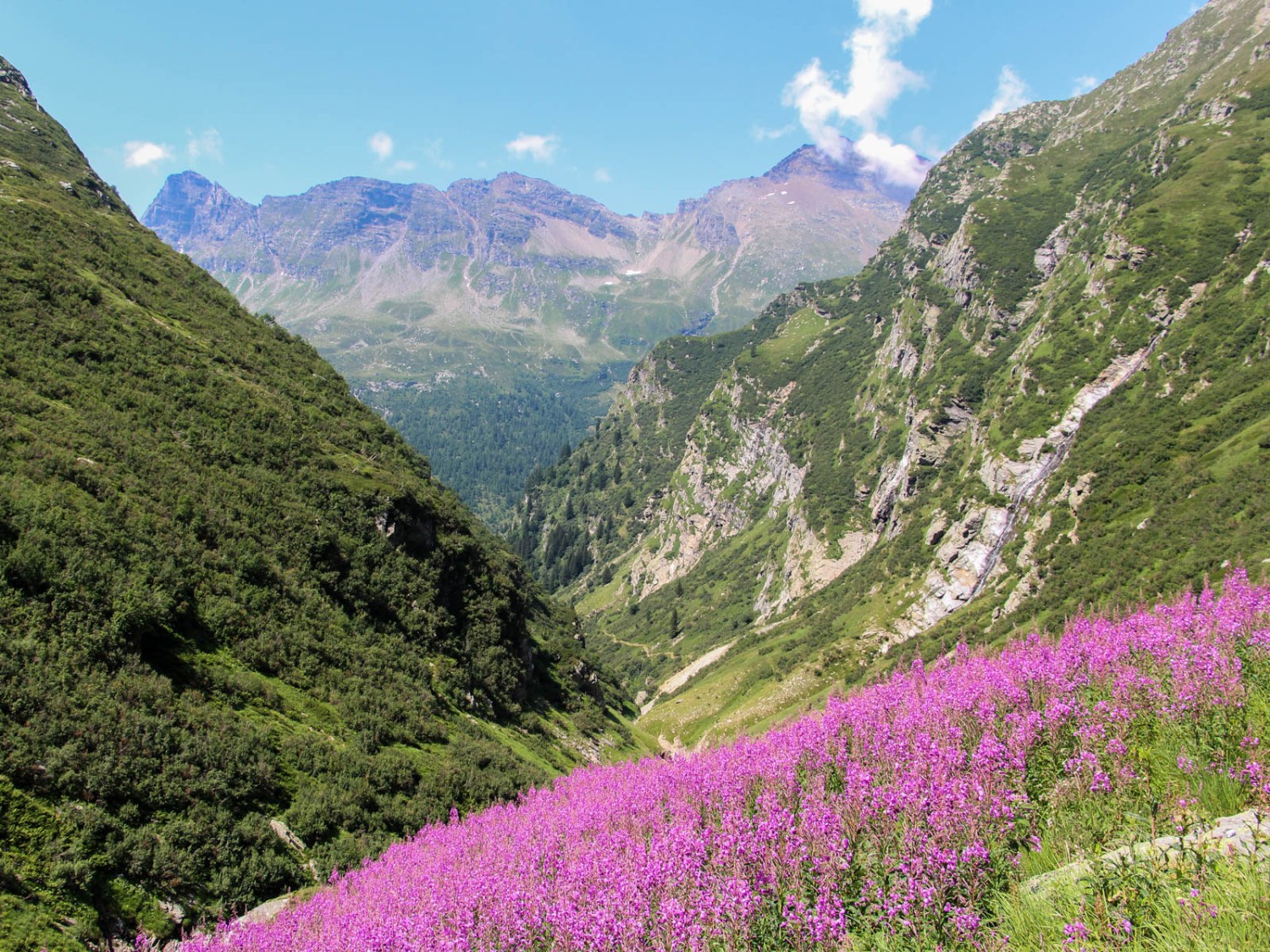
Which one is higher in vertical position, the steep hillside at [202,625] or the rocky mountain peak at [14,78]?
the rocky mountain peak at [14,78]

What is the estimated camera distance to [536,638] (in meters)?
74.4

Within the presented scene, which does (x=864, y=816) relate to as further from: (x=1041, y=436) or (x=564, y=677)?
(x=1041, y=436)

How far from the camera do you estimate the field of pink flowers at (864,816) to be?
6.66m

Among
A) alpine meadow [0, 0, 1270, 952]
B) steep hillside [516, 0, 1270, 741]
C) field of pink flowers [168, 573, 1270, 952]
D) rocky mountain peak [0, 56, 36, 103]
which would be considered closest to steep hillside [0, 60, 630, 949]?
alpine meadow [0, 0, 1270, 952]

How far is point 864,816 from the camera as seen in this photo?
25.4 feet

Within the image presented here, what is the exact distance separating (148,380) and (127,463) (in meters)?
11.1

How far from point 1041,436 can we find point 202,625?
323ft

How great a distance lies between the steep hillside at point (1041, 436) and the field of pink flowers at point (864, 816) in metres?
11.5

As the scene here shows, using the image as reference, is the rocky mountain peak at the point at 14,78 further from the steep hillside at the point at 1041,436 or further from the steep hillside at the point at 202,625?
the steep hillside at the point at 1041,436

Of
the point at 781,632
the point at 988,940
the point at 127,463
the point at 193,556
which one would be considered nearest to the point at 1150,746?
the point at 988,940

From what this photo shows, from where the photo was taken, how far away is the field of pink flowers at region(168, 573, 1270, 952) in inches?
262

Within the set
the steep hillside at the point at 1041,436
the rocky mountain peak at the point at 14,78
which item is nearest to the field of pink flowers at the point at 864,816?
the steep hillside at the point at 1041,436

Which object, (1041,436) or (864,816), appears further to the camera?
(1041,436)

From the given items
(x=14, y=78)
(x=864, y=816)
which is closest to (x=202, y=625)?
(x=864, y=816)
